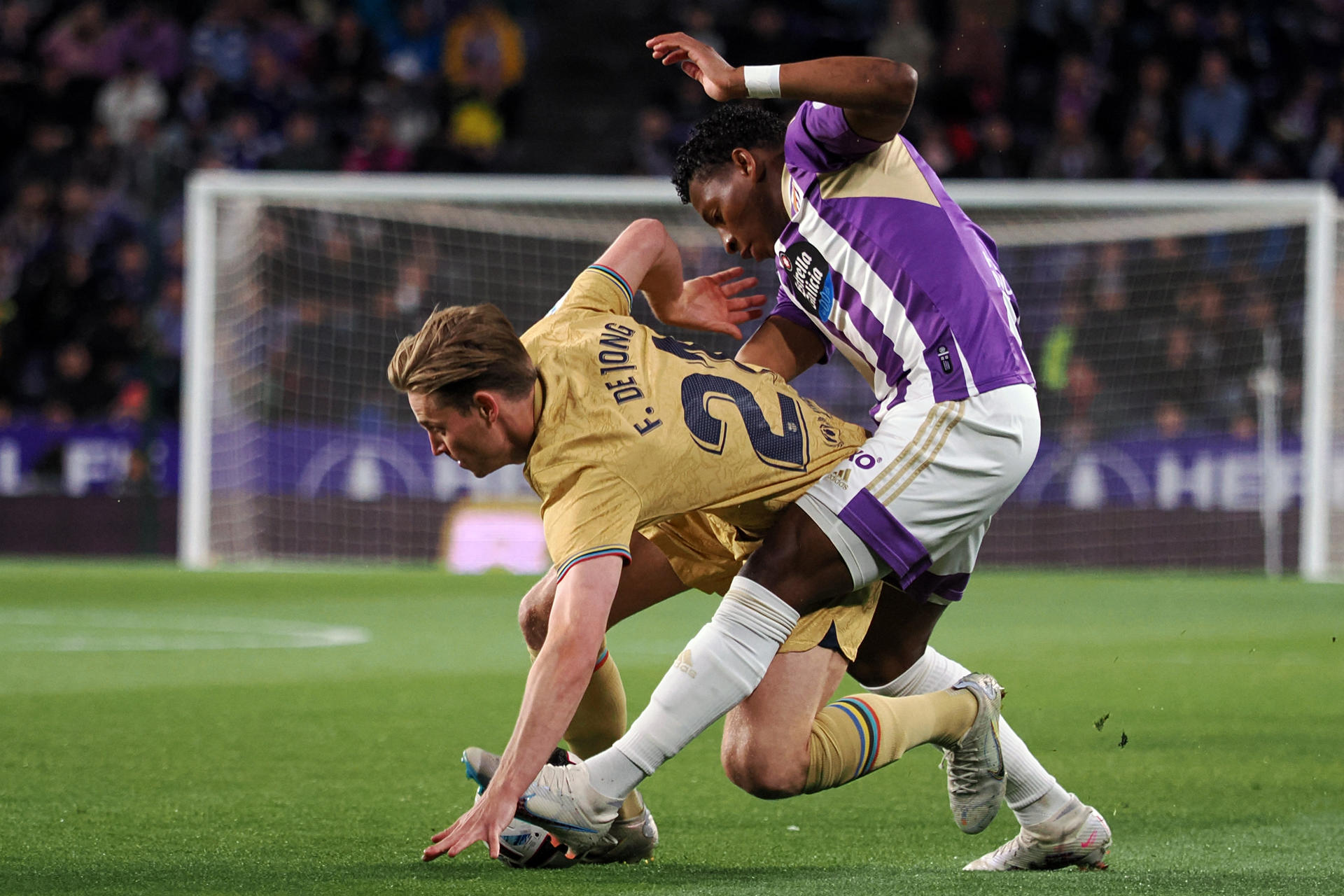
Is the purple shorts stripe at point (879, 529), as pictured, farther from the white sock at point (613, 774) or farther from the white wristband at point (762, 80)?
the white wristband at point (762, 80)

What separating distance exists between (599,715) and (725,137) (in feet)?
4.17

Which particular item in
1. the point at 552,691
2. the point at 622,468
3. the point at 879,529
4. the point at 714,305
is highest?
the point at 714,305

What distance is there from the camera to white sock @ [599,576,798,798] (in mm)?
3289

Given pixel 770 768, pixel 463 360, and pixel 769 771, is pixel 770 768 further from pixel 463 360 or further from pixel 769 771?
pixel 463 360

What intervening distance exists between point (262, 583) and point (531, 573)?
195 centimetres

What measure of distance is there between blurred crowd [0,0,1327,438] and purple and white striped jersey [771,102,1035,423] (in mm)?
9173

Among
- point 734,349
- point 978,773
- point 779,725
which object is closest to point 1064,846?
point 978,773

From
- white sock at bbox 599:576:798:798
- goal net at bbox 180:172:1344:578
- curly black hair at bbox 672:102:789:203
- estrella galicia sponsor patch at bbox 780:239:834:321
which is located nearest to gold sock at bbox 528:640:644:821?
white sock at bbox 599:576:798:798

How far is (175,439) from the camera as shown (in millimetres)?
13219

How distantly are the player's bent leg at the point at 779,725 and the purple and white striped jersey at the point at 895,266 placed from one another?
0.53m

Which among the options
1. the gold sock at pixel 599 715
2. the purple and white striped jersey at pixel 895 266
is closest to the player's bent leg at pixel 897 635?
the purple and white striped jersey at pixel 895 266

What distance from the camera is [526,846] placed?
332cm

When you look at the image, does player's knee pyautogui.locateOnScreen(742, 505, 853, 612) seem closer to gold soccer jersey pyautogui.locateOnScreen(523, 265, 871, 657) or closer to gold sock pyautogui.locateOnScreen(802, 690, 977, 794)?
gold soccer jersey pyautogui.locateOnScreen(523, 265, 871, 657)

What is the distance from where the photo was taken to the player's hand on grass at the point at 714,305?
3961 mm
